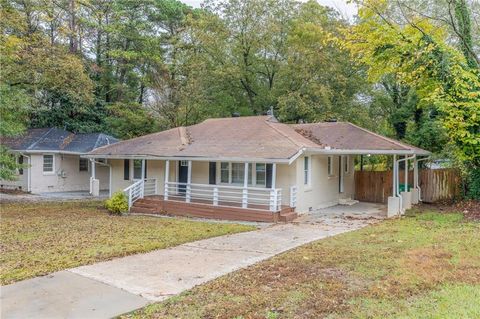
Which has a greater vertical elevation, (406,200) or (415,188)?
(415,188)

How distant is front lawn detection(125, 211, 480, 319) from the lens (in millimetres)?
4922

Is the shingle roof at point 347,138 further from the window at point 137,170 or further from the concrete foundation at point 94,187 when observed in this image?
the concrete foundation at point 94,187

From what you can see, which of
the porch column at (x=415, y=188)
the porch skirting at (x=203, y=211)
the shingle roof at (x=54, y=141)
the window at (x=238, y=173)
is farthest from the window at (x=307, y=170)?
the shingle roof at (x=54, y=141)

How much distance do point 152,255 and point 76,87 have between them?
44.9 ft

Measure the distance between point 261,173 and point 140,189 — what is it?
216 inches

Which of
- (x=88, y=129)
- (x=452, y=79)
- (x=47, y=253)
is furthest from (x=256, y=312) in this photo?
(x=88, y=129)

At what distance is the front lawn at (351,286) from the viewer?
4922mm

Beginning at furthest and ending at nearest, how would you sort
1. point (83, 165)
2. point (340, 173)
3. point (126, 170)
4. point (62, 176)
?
point (83, 165)
point (62, 176)
point (126, 170)
point (340, 173)

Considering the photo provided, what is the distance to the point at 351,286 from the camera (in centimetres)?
588

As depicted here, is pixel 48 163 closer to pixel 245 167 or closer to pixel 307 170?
pixel 245 167

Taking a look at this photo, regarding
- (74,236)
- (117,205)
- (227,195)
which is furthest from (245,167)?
(74,236)

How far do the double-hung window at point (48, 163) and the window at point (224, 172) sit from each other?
12842 millimetres

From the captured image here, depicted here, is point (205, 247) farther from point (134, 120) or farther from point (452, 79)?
point (134, 120)

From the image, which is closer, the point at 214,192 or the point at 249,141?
the point at 214,192
